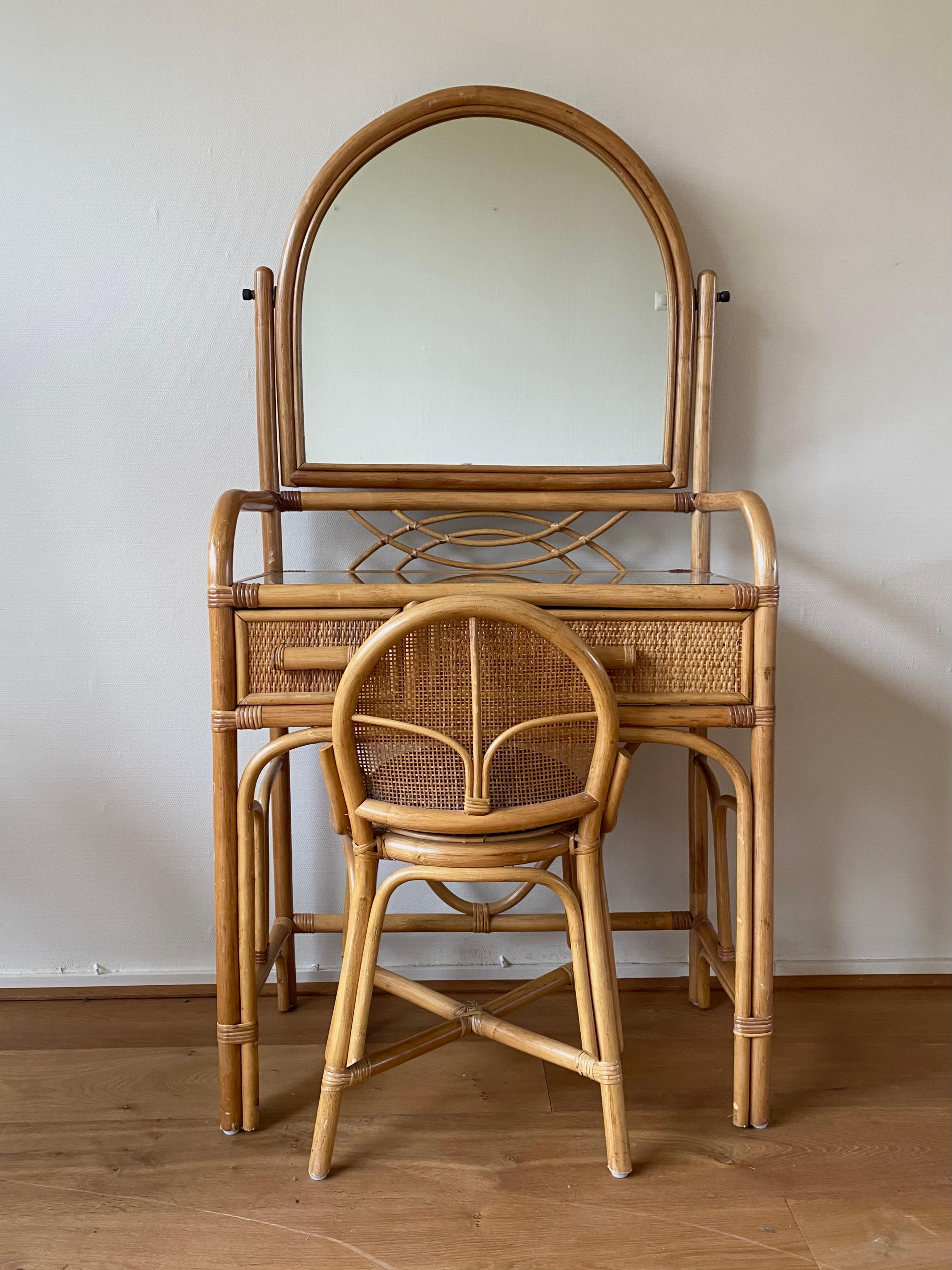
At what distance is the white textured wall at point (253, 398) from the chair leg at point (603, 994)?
0.57m

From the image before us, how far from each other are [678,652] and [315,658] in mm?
501

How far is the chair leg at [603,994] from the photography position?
1207 millimetres

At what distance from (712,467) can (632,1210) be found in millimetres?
1213

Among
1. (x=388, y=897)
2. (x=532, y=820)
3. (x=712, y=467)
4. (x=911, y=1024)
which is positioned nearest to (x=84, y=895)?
(x=388, y=897)

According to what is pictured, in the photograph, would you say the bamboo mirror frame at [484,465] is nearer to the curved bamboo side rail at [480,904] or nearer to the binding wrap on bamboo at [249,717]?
the binding wrap on bamboo at [249,717]

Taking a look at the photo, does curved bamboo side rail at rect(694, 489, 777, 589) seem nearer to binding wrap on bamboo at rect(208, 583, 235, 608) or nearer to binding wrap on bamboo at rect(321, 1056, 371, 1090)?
binding wrap on bamboo at rect(208, 583, 235, 608)

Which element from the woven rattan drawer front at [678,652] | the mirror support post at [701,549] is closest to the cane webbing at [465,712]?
the woven rattan drawer front at [678,652]

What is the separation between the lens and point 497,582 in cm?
153

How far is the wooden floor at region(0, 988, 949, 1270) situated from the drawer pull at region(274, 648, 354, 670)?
27.3 inches

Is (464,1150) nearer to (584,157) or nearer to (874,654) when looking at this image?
(874,654)

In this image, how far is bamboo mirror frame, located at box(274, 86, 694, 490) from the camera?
1550 mm

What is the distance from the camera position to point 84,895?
1763 millimetres

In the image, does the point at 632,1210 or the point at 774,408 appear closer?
the point at 632,1210

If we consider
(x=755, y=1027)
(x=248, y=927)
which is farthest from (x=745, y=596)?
(x=248, y=927)
